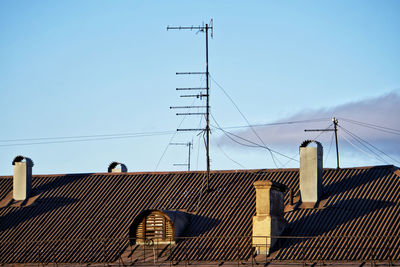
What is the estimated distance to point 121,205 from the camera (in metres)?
53.3

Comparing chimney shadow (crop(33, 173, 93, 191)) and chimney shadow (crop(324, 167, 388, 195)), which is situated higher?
chimney shadow (crop(324, 167, 388, 195))

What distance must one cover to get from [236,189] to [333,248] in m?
8.76

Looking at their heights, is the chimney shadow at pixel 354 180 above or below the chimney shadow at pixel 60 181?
above

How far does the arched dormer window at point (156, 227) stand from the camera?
4903cm

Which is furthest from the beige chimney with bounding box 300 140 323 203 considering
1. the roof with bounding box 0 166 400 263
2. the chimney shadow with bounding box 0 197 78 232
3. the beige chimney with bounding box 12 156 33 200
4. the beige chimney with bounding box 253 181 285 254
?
the beige chimney with bounding box 12 156 33 200

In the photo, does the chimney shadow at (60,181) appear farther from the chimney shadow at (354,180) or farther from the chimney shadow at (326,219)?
the chimney shadow at (354,180)

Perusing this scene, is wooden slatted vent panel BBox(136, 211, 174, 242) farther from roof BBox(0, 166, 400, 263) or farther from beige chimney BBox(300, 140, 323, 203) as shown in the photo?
beige chimney BBox(300, 140, 323, 203)

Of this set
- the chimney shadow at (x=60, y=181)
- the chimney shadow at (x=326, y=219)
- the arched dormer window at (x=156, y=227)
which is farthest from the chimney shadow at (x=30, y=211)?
the chimney shadow at (x=326, y=219)

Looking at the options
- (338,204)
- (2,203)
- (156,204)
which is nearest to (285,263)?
(338,204)

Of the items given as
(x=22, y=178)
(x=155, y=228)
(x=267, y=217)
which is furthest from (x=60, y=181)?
(x=267, y=217)

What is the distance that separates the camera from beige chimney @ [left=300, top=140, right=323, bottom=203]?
164ft

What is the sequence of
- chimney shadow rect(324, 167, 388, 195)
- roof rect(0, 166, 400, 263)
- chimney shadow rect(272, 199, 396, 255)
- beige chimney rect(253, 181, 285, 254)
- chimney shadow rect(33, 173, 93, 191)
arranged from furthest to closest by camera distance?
chimney shadow rect(33, 173, 93, 191) → chimney shadow rect(324, 167, 388, 195) → roof rect(0, 166, 400, 263) → chimney shadow rect(272, 199, 396, 255) → beige chimney rect(253, 181, 285, 254)

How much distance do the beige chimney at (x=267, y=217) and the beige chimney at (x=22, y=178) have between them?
15.9 metres

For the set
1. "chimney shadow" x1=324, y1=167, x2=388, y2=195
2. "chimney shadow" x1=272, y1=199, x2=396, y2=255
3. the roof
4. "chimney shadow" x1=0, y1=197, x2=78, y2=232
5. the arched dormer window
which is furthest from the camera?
"chimney shadow" x1=0, y1=197, x2=78, y2=232
